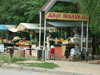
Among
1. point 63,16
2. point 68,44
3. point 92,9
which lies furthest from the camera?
point 68,44

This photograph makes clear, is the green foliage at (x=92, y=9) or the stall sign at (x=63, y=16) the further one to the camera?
the stall sign at (x=63, y=16)

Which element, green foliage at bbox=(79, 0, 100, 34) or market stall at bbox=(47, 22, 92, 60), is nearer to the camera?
green foliage at bbox=(79, 0, 100, 34)

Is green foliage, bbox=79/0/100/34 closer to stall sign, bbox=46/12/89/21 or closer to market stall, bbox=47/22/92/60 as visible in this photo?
stall sign, bbox=46/12/89/21

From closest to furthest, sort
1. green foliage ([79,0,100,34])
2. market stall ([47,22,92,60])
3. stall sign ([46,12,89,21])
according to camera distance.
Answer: green foliage ([79,0,100,34])
stall sign ([46,12,89,21])
market stall ([47,22,92,60])

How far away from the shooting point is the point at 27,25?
58.7ft

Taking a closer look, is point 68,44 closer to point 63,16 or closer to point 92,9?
point 63,16

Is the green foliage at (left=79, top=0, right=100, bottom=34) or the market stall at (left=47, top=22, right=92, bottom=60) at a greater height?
the green foliage at (left=79, top=0, right=100, bottom=34)

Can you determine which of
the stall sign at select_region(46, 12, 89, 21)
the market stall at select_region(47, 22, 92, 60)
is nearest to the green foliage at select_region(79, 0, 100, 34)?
the stall sign at select_region(46, 12, 89, 21)

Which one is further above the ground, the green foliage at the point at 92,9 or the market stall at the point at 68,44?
the green foliage at the point at 92,9

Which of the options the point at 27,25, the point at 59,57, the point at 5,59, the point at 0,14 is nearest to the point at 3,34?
the point at 0,14

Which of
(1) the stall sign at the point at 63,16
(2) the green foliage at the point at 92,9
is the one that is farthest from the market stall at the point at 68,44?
(2) the green foliage at the point at 92,9

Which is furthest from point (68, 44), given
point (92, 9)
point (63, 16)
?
point (92, 9)

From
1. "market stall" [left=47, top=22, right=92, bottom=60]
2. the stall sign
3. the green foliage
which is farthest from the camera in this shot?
"market stall" [left=47, top=22, right=92, bottom=60]

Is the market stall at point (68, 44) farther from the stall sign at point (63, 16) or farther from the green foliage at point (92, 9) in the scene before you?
the green foliage at point (92, 9)
